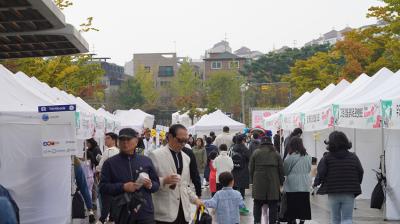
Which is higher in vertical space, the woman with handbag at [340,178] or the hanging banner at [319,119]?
the hanging banner at [319,119]

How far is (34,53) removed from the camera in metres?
15.1

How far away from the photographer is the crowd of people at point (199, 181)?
24.3 ft

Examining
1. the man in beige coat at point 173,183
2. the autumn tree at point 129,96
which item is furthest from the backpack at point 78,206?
A: the autumn tree at point 129,96

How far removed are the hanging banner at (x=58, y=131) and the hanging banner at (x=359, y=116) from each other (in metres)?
5.69

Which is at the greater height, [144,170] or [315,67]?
[315,67]

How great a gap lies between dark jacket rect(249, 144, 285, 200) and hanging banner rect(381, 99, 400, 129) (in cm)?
256

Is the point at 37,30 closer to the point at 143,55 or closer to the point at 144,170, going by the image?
the point at 144,170

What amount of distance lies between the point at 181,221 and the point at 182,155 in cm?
70

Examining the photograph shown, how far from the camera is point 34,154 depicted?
40.9 ft

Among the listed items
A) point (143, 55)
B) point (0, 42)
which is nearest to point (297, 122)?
point (0, 42)

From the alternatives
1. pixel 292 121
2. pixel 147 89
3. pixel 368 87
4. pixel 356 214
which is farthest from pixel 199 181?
pixel 147 89

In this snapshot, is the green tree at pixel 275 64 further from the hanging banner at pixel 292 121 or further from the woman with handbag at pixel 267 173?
the woman with handbag at pixel 267 173

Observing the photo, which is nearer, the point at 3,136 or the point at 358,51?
the point at 3,136

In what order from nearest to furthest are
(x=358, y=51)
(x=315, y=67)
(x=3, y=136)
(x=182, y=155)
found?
(x=182, y=155)
(x=3, y=136)
(x=358, y=51)
(x=315, y=67)
